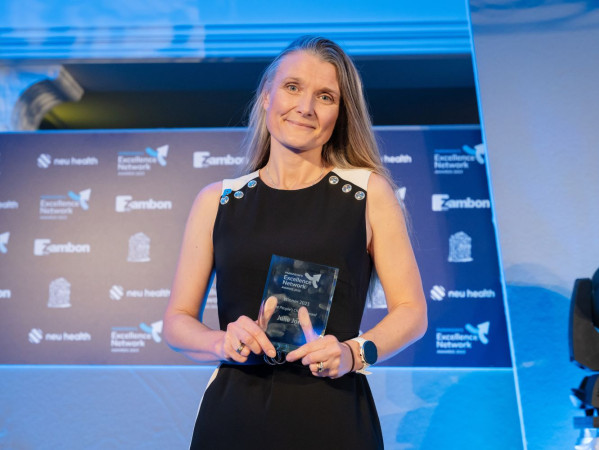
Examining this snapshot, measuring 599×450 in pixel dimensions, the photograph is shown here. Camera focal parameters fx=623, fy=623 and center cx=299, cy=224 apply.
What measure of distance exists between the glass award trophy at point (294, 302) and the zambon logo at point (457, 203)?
2200mm

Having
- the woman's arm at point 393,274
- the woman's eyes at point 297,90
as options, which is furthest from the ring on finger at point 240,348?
the woman's eyes at point 297,90

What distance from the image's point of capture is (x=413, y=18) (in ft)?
11.9

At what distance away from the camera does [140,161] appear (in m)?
3.40

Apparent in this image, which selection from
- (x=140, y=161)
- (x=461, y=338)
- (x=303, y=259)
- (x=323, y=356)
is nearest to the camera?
(x=323, y=356)

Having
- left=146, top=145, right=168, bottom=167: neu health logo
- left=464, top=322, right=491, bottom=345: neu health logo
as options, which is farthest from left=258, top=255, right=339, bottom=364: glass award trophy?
left=146, top=145, right=168, bottom=167: neu health logo

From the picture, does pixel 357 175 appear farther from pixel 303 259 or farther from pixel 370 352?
pixel 370 352

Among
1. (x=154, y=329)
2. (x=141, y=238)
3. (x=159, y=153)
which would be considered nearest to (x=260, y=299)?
(x=154, y=329)

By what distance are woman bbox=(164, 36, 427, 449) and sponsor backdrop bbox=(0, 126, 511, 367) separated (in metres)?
1.78

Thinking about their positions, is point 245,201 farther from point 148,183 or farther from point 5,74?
point 5,74

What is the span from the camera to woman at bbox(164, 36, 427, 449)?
119cm

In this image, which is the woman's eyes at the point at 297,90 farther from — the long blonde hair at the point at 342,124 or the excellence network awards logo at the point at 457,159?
the excellence network awards logo at the point at 457,159

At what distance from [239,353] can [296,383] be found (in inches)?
7.1

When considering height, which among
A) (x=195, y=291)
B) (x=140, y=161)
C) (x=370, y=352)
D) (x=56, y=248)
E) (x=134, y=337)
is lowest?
(x=134, y=337)

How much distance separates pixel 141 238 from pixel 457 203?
1.68 m
